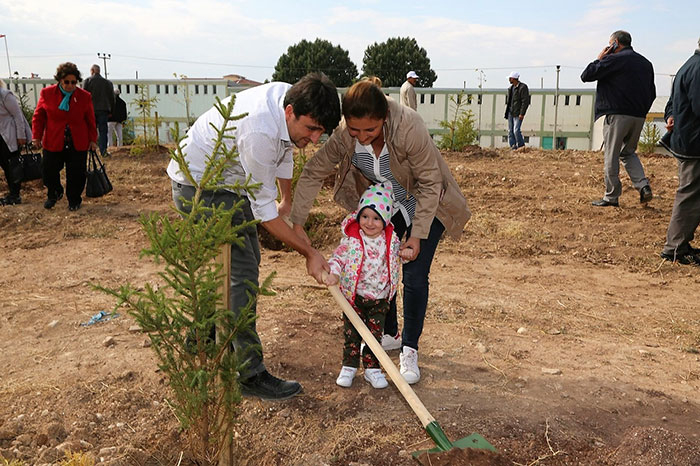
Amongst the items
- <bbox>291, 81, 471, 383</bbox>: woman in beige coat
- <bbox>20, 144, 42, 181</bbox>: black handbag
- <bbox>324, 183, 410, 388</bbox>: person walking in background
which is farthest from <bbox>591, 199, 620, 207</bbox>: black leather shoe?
<bbox>20, 144, 42, 181</bbox>: black handbag

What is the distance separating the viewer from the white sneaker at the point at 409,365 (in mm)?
3166

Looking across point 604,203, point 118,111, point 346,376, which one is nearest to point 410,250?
point 346,376

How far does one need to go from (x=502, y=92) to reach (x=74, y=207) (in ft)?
84.4

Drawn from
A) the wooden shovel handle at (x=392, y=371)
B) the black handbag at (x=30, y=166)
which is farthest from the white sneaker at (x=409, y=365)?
the black handbag at (x=30, y=166)

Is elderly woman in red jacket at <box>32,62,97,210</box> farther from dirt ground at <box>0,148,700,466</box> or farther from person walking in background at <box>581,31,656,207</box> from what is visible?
person walking in background at <box>581,31,656,207</box>

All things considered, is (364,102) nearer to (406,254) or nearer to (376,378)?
(406,254)

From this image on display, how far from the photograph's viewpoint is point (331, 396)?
304 centimetres

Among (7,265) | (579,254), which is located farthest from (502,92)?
(7,265)

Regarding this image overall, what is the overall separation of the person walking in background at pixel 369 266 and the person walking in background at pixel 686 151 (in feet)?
11.4

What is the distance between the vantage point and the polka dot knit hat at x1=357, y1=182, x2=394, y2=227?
2922 millimetres

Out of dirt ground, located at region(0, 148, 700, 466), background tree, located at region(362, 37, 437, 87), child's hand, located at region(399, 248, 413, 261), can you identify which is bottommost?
dirt ground, located at region(0, 148, 700, 466)

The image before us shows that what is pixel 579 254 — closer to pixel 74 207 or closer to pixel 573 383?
pixel 573 383

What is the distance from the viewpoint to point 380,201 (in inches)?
116

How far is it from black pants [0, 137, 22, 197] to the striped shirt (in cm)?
596
